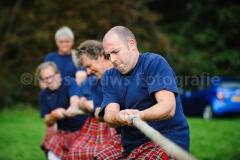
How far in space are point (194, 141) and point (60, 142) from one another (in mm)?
3781

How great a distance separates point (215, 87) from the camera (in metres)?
13.4

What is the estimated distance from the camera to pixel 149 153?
324 cm

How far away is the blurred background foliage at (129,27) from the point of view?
17.4 meters

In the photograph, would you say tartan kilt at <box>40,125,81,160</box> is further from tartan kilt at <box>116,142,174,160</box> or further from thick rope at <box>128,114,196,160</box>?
thick rope at <box>128,114,196,160</box>

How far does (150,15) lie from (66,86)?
13.8 metres

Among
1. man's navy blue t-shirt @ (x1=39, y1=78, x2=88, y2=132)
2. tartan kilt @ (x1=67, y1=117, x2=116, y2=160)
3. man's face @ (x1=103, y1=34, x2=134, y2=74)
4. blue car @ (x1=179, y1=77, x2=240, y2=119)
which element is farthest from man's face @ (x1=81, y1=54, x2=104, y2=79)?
blue car @ (x1=179, y1=77, x2=240, y2=119)

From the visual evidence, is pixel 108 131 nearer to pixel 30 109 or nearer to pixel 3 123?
pixel 3 123

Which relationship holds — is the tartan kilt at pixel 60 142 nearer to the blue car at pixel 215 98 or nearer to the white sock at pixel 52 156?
the white sock at pixel 52 156

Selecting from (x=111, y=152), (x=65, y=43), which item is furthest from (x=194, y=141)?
(x=111, y=152)

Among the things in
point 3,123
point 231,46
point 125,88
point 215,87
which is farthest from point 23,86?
point 125,88

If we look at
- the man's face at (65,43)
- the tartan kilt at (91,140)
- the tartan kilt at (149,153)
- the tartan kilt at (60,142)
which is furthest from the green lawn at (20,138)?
the tartan kilt at (149,153)

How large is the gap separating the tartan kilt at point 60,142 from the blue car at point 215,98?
8466 millimetres

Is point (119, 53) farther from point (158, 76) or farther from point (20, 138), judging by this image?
point (20, 138)

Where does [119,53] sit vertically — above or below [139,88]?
above
